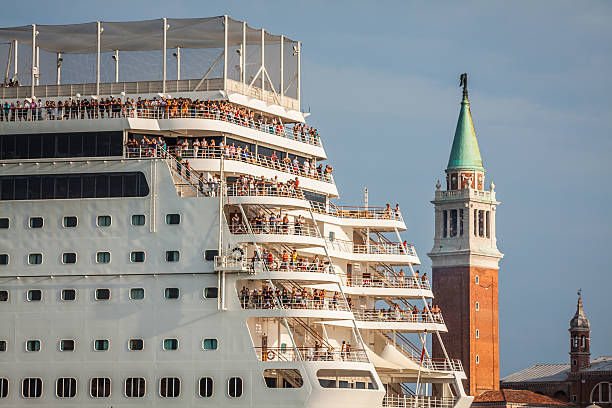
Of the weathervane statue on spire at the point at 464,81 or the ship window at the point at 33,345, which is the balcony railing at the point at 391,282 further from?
the weathervane statue on spire at the point at 464,81

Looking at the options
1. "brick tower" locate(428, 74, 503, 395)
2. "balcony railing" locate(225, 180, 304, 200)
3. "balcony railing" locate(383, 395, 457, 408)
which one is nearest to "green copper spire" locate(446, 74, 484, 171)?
"brick tower" locate(428, 74, 503, 395)

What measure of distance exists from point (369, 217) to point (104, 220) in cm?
1523

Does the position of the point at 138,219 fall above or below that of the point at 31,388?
above

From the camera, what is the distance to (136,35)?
67875mm

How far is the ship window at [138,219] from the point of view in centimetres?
5769

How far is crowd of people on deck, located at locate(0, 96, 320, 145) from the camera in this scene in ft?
201

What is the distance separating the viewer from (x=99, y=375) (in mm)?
56781

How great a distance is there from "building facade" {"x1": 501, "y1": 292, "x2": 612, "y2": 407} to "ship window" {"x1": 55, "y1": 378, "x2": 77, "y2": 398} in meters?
85.9

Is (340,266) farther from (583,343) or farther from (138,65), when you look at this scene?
(583,343)

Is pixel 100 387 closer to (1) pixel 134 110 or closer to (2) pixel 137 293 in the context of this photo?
(2) pixel 137 293

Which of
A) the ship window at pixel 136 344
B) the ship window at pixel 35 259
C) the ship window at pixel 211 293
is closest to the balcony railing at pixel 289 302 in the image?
the ship window at pixel 211 293

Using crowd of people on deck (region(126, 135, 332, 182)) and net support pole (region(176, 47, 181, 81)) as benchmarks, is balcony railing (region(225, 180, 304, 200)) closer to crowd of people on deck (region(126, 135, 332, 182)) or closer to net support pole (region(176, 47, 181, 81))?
crowd of people on deck (region(126, 135, 332, 182))

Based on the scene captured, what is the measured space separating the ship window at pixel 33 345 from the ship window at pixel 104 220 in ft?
18.8

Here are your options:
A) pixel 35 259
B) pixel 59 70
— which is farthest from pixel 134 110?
pixel 59 70
